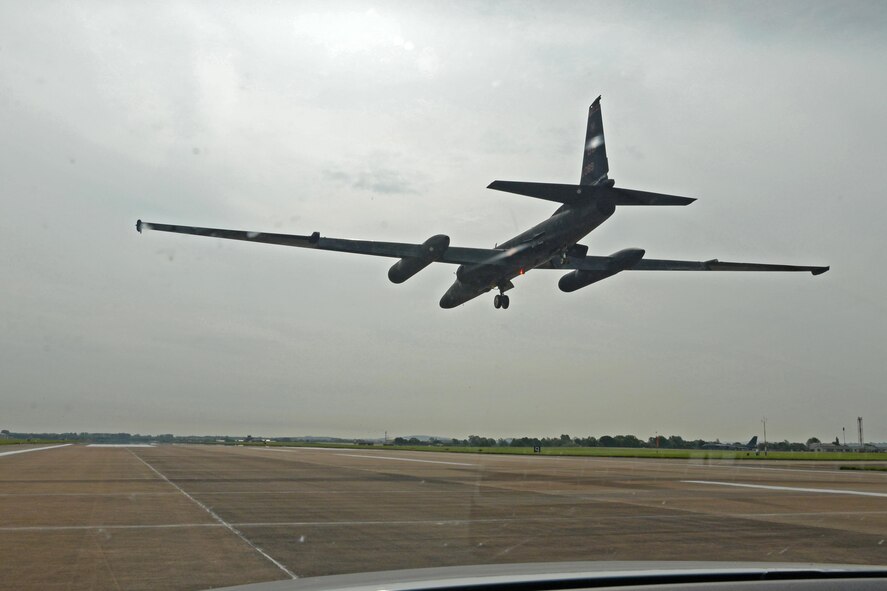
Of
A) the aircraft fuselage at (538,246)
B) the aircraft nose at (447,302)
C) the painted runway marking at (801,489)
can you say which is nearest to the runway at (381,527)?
the painted runway marking at (801,489)

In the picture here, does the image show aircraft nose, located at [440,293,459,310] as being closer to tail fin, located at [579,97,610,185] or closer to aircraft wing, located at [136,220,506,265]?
aircraft wing, located at [136,220,506,265]

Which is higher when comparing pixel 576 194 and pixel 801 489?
pixel 576 194

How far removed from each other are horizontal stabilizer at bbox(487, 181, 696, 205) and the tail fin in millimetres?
2447

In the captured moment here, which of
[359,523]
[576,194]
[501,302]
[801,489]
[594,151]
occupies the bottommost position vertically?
[359,523]

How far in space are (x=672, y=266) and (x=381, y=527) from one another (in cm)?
2870

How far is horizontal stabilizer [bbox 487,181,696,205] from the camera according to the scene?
1201 inches

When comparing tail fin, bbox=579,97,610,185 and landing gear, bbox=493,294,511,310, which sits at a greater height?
tail fin, bbox=579,97,610,185

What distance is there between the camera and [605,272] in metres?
37.2

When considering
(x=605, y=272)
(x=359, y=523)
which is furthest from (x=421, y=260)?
(x=359, y=523)

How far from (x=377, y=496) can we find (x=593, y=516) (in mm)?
6879

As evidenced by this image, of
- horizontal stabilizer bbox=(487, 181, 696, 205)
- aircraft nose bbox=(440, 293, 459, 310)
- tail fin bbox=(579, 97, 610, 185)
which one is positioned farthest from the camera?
aircraft nose bbox=(440, 293, 459, 310)

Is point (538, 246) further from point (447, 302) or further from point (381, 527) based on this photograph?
point (381, 527)

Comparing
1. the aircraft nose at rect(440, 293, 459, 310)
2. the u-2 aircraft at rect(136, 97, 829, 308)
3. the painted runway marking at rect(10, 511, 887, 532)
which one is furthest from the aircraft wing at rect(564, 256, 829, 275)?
Answer: the painted runway marking at rect(10, 511, 887, 532)

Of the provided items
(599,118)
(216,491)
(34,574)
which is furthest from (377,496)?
(599,118)
